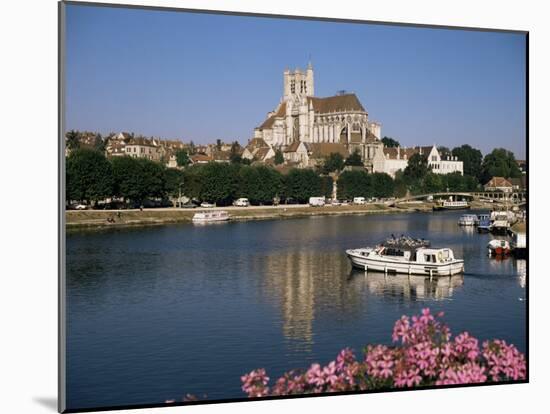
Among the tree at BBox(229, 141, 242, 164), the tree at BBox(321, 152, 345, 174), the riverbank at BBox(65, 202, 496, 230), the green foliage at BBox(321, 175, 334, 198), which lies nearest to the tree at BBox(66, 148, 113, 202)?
the riverbank at BBox(65, 202, 496, 230)

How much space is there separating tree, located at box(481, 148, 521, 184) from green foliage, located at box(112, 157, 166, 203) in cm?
319

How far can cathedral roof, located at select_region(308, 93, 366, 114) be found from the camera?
8.74 meters

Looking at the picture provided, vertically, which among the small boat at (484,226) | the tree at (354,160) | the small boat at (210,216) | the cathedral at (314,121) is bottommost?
the small boat at (484,226)

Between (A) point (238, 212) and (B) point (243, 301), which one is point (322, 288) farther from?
(A) point (238, 212)

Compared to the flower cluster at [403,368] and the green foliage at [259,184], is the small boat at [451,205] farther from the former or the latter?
the flower cluster at [403,368]

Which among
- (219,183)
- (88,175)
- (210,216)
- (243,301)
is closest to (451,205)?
(243,301)

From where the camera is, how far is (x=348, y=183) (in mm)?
10164

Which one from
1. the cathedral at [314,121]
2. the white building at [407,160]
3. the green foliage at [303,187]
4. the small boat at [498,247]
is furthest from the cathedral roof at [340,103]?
the small boat at [498,247]

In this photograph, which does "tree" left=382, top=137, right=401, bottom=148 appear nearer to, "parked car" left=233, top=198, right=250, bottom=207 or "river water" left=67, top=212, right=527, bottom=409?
"river water" left=67, top=212, right=527, bottom=409

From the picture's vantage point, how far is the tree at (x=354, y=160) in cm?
982

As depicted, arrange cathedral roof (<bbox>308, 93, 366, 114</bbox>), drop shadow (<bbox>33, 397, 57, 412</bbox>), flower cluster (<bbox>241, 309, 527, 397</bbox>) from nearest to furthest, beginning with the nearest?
drop shadow (<bbox>33, 397, 57, 412</bbox>)
flower cluster (<bbox>241, 309, 527, 397</bbox>)
cathedral roof (<bbox>308, 93, 366, 114</bbox>)

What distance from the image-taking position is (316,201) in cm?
1106

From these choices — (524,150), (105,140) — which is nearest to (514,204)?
(524,150)

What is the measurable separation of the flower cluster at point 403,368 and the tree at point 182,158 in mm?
3188
